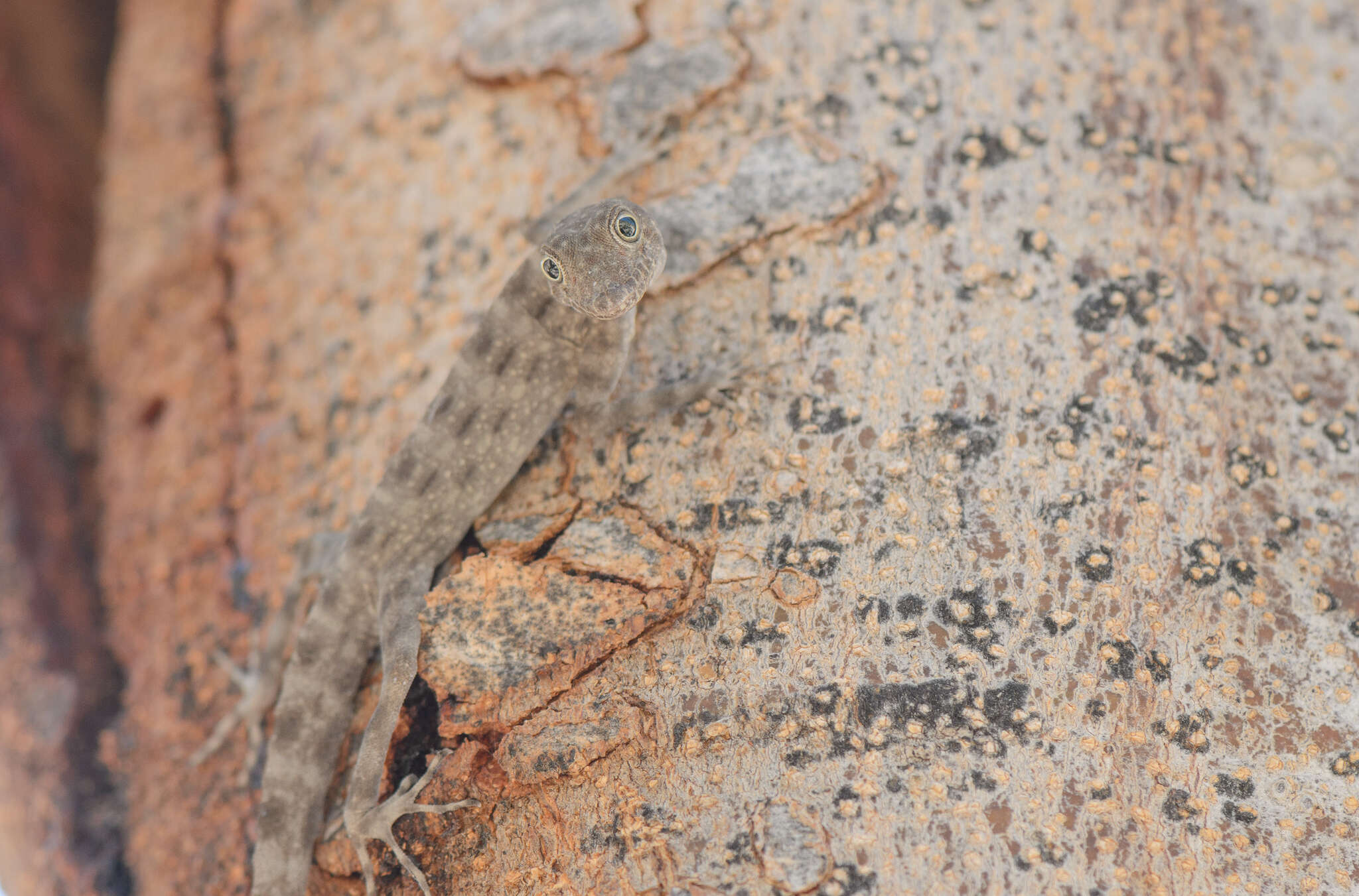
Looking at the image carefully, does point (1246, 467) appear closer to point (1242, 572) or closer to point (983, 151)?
point (1242, 572)

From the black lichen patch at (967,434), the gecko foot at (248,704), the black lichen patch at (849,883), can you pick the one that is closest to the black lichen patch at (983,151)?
the black lichen patch at (967,434)

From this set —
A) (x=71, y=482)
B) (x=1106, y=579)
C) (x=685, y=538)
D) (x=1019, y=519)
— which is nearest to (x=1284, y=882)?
(x=1106, y=579)

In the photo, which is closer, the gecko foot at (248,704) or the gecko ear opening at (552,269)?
the gecko ear opening at (552,269)

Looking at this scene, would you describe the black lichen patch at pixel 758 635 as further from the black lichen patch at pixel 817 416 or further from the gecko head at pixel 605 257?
the gecko head at pixel 605 257

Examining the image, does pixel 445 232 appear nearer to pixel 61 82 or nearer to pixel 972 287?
pixel 972 287

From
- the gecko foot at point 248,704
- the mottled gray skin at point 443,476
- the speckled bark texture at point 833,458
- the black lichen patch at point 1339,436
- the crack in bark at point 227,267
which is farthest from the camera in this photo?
the crack in bark at point 227,267

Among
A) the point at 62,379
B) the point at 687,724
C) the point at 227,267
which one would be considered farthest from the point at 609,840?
the point at 62,379
